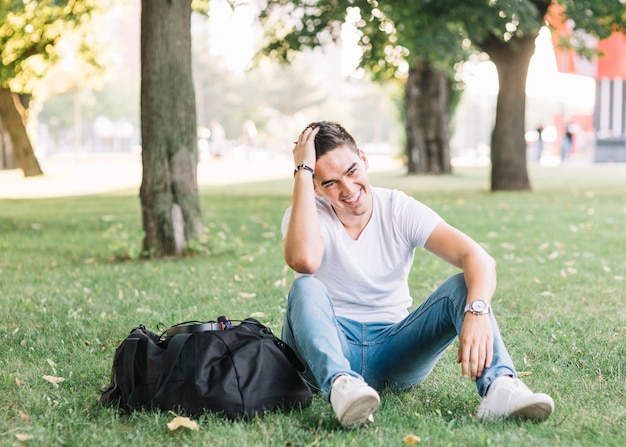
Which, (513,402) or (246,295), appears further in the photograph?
(246,295)

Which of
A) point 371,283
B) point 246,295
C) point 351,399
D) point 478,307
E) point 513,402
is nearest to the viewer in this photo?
point 351,399

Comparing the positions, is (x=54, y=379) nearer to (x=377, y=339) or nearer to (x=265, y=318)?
(x=377, y=339)

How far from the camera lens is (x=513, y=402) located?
3496mm

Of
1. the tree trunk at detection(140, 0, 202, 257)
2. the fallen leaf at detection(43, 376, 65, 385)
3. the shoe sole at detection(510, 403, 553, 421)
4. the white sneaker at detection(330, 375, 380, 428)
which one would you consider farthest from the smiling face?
the tree trunk at detection(140, 0, 202, 257)

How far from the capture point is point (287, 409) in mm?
3850

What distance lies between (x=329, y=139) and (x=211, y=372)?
118 centimetres

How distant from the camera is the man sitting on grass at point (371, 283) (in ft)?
11.9

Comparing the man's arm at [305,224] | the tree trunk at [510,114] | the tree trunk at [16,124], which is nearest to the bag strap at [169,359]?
the man's arm at [305,224]

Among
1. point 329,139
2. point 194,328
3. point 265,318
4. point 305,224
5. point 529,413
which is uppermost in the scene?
point 329,139

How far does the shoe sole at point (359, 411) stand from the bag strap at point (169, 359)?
77 cm

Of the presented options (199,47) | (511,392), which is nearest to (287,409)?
(511,392)

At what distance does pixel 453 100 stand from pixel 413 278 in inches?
1115

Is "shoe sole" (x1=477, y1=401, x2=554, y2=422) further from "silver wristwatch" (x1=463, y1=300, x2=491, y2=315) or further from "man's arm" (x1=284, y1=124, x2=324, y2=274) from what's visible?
"man's arm" (x1=284, y1=124, x2=324, y2=274)

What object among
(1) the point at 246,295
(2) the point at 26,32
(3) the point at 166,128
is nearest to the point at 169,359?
(1) the point at 246,295
